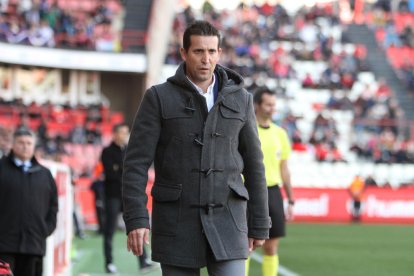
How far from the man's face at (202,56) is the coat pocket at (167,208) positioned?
622 millimetres

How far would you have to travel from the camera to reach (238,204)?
19.6 feet

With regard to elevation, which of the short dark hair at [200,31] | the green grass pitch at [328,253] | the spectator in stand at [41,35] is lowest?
the green grass pitch at [328,253]

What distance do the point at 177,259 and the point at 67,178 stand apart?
7727 mm

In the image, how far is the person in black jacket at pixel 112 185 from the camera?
1409 cm

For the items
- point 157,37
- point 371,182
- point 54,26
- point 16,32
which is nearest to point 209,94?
point 371,182

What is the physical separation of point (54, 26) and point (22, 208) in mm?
31009

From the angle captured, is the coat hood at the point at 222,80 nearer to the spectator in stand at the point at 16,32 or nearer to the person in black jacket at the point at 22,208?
the person in black jacket at the point at 22,208

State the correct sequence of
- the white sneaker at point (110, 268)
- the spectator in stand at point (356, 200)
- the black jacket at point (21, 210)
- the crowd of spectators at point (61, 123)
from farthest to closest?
the spectator in stand at point (356, 200)
the crowd of spectators at point (61, 123)
the white sneaker at point (110, 268)
the black jacket at point (21, 210)

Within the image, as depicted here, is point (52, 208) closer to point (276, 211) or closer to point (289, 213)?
point (276, 211)

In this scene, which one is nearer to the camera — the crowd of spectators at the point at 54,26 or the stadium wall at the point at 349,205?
the stadium wall at the point at 349,205

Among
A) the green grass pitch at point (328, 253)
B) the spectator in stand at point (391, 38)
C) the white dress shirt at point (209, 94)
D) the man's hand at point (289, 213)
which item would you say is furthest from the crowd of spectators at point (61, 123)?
the white dress shirt at point (209, 94)

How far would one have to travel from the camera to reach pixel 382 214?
105 ft

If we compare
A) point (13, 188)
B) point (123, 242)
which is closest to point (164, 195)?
point (13, 188)

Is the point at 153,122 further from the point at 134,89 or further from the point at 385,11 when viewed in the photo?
the point at 385,11
